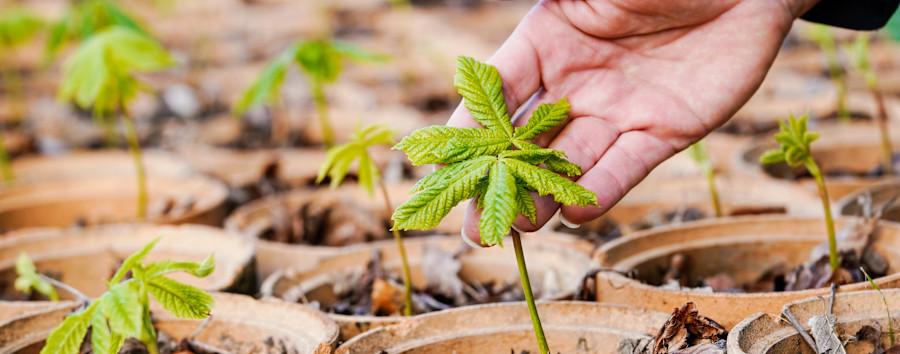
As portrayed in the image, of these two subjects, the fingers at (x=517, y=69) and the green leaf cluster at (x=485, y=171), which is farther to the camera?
the fingers at (x=517, y=69)

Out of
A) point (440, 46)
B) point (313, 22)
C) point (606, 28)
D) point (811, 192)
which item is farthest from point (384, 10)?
point (606, 28)

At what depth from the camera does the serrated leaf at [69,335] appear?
1280 mm

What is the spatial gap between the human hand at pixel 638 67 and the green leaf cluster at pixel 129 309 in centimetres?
66

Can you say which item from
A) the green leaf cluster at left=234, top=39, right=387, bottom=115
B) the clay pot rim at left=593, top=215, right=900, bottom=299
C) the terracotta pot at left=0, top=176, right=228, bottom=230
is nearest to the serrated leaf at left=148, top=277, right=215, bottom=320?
the clay pot rim at left=593, top=215, right=900, bottom=299

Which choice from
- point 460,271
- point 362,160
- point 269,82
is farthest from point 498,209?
point 269,82

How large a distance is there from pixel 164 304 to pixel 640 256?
112 centimetres

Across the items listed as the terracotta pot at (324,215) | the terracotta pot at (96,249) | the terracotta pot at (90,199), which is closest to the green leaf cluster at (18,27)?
the terracotta pot at (90,199)

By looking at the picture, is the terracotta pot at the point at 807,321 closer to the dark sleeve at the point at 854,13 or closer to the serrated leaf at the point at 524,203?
the serrated leaf at the point at 524,203

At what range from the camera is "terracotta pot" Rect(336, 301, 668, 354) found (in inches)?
60.0

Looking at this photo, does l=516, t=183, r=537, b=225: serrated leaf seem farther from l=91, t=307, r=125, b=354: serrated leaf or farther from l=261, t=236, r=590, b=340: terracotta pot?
l=261, t=236, r=590, b=340: terracotta pot

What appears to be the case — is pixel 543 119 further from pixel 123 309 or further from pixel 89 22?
pixel 89 22

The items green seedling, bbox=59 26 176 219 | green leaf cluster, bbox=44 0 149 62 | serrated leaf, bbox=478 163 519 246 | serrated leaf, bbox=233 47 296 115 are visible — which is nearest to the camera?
serrated leaf, bbox=478 163 519 246

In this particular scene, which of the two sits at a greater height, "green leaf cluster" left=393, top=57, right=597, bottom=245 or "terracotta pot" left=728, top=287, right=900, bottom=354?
"green leaf cluster" left=393, top=57, right=597, bottom=245

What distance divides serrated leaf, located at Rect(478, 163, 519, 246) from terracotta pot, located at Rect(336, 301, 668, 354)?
0.44m
